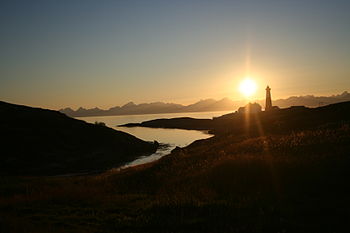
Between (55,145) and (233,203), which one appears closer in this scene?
(233,203)

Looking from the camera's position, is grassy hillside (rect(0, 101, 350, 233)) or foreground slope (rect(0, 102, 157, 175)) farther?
foreground slope (rect(0, 102, 157, 175))

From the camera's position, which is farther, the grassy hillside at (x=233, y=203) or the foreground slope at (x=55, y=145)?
the foreground slope at (x=55, y=145)

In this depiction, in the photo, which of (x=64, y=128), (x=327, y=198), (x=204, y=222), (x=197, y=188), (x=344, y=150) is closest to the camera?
(x=204, y=222)

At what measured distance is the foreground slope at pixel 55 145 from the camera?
70.2m

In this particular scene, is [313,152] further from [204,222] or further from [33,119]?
[33,119]

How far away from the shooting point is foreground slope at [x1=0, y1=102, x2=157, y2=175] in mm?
70188

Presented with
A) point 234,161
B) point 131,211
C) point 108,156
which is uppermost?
point 234,161

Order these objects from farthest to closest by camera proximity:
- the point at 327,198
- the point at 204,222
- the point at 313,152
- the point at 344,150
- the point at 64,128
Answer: the point at 64,128 < the point at 313,152 < the point at 344,150 < the point at 327,198 < the point at 204,222

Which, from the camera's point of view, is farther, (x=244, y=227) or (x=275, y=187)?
(x=275, y=187)

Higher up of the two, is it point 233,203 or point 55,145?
point 233,203

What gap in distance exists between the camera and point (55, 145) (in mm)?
83938

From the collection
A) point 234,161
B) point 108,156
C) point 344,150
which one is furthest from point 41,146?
point 344,150

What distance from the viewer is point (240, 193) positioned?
1585 centimetres

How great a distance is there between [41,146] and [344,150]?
258 ft
